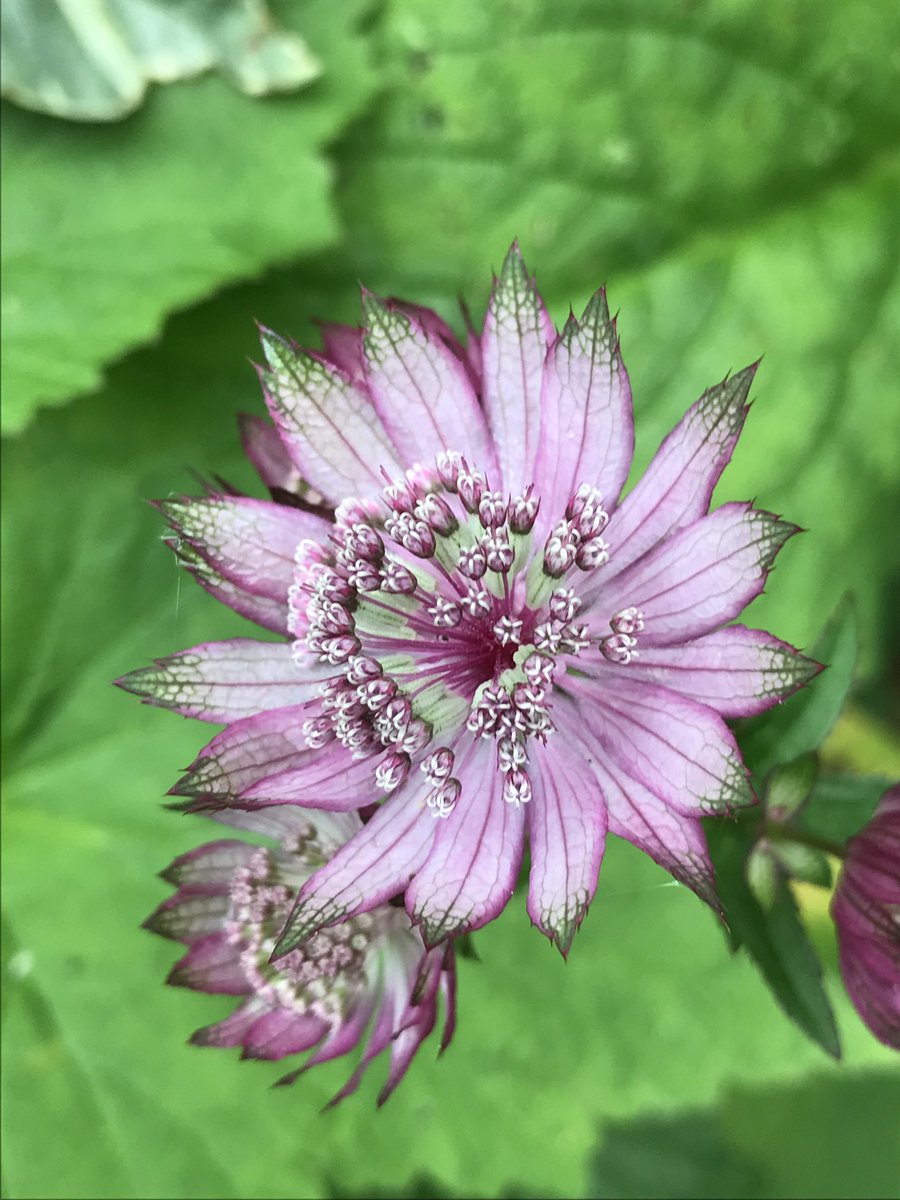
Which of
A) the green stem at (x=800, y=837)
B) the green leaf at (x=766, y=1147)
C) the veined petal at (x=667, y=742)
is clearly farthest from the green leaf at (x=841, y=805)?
the green leaf at (x=766, y=1147)

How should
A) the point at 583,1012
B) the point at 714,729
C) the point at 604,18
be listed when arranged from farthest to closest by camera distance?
the point at 583,1012 → the point at 604,18 → the point at 714,729

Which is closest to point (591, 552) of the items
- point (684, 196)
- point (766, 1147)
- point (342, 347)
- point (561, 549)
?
point (561, 549)

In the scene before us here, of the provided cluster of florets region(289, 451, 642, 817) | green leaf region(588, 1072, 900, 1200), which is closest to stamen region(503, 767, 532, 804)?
cluster of florets region(289, 451, 642, 817)

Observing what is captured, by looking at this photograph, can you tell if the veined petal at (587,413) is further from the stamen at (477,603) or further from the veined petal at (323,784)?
the veined petal at (323,784)

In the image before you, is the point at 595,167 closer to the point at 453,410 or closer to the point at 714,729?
the point at 453,410

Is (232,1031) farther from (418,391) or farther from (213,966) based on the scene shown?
(418,391)

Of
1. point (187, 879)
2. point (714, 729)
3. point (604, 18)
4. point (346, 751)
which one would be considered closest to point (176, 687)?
point (346, 751)
